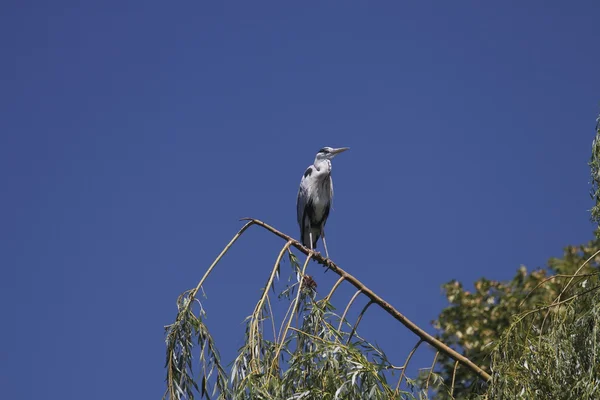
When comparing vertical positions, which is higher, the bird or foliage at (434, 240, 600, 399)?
the bird

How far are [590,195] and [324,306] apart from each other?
1.55 meters

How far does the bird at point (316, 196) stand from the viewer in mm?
9164

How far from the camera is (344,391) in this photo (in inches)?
156

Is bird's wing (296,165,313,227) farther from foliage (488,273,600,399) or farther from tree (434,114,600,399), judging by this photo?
foliage (488,273,600,399)

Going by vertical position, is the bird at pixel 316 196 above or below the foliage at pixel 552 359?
above

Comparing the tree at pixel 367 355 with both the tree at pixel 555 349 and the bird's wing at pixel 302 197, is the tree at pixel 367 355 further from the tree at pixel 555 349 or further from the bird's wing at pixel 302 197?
the bird's wing at pixel 302 197

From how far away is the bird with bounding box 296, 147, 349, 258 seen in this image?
9164 mm

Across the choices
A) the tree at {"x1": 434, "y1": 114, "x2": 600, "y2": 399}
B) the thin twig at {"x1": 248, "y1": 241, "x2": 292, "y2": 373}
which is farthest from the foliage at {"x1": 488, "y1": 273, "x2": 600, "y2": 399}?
the thin twig at {"x1": 248, "y1": 241, "x2": 292, "y2": 373}

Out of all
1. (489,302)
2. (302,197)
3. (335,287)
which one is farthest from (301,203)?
(335,287)

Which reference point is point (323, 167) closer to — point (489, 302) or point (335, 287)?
point (489, 302)

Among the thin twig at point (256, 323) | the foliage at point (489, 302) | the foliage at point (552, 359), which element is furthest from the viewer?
the foliage at point (489, 302)

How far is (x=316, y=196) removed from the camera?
9.15 metres

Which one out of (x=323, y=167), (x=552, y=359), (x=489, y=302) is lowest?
(x=552, y=359)

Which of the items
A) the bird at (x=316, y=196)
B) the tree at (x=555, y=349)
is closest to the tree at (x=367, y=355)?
the tree at (x=555, y=349)
